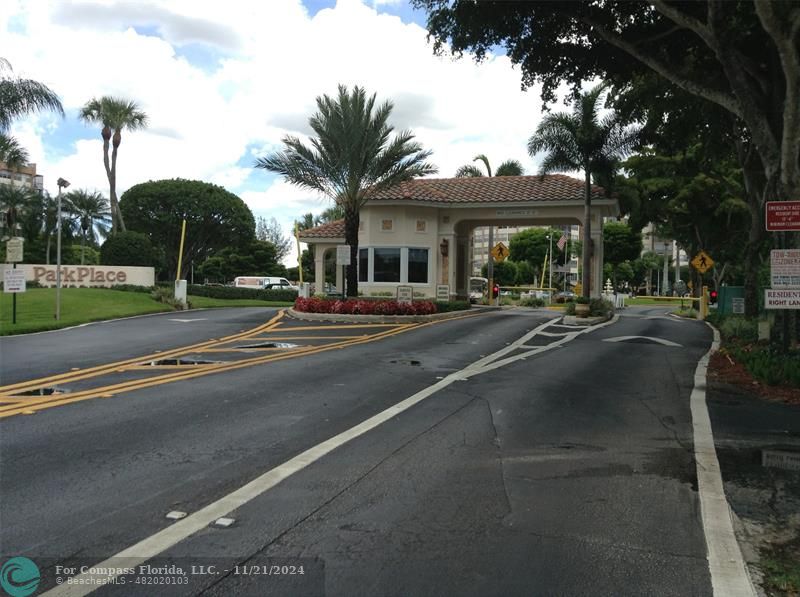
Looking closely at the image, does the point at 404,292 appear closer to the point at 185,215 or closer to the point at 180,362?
the point at 180,362

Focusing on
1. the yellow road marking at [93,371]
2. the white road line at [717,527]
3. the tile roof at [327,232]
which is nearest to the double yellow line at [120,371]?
the yellow road marking at [93,371]

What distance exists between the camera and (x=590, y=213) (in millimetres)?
26859

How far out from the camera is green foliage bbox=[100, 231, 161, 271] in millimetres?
38812

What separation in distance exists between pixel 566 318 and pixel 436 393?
15162mm

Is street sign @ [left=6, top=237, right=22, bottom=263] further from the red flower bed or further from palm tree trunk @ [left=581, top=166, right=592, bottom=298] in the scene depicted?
palm tree trunk @ [left=581, top=166, right=592, bottom=298]

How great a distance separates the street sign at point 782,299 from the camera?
10770 mm

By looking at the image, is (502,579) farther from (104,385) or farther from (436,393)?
(104,385)

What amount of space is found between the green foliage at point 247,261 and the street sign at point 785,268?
5698cm

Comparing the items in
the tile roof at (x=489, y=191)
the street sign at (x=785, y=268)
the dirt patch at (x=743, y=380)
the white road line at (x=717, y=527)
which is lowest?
the white road line at (x=717, y=527)

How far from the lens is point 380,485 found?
5508 millimetres

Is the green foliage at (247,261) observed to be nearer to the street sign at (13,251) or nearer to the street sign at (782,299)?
the street sign at (13,251)

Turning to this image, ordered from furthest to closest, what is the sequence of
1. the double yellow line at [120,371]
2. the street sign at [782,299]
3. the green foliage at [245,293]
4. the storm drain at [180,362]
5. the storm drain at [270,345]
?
1. the green foliage at [245,293]
2. the storm drain at [270,345]
3. the storm drain at [180,362]
4. the street sign at [782,299]
5. the double yellow line at [120,371]

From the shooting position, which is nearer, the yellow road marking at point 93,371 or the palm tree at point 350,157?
the yellow road marking at point 93,371

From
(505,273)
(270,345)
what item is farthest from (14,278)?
(505,273)
